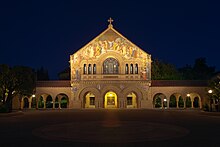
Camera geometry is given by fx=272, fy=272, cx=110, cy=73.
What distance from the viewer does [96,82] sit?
143ft

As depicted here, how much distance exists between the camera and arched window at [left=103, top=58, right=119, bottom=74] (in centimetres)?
4438

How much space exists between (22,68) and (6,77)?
2.69 m

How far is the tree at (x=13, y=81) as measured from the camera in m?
33.6

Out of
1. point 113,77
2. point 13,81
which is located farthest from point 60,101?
point 13,81

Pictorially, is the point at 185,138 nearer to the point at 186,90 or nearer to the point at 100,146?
the point at 100,146

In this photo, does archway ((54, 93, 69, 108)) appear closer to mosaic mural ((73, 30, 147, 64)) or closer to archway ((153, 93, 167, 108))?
mosaic mural ((73, 30, 147, 64))

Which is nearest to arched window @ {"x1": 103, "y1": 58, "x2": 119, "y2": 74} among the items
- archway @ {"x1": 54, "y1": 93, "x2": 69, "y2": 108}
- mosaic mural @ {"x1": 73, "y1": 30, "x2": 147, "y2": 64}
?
mosaic mural @ {"x1": 73, "y1": 30, "x2": 147, "y2": 64}

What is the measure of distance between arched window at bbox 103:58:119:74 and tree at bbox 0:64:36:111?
12.5 metres

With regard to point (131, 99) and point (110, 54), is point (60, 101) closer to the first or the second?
point (131, 99)

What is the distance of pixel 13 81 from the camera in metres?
34.3

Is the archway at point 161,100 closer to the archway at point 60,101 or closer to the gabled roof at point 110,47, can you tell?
the gabled roof at point 110,47

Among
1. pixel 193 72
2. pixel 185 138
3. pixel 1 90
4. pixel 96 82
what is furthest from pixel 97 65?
pixel 193 72

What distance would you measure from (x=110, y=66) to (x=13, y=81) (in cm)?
1604

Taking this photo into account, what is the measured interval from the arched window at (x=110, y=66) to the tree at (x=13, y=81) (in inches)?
491
